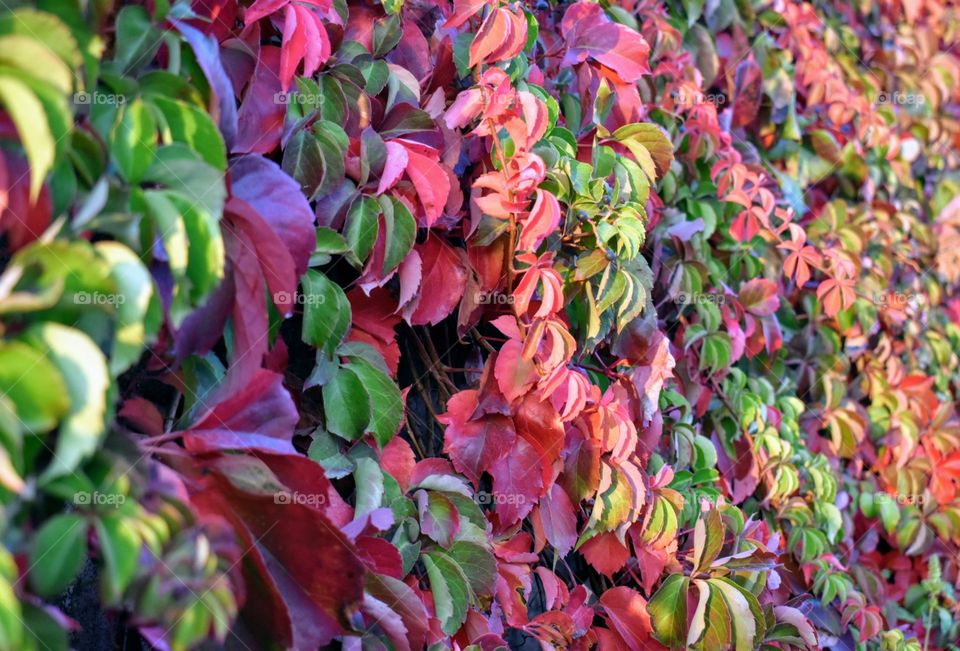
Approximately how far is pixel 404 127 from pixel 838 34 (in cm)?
167

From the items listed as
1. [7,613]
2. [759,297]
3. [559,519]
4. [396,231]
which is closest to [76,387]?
[7,613]

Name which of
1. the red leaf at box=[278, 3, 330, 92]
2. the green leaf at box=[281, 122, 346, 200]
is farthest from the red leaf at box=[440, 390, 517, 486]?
the red leaf at box=[278, 3, 330, 92]

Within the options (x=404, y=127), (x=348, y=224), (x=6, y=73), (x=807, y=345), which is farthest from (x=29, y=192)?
(x=807, y=345)

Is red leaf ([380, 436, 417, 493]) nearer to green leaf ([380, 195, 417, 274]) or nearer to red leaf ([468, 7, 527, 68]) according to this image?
green leaf ([380, 195, 417, 274])

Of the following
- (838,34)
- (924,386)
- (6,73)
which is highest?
(6,73)

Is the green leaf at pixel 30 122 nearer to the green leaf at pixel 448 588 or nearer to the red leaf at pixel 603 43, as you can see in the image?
the green leaf at pixel 448 588

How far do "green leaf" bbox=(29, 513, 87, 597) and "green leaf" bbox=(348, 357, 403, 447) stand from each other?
0.44 m

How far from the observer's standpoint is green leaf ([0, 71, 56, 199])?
0.51 metres

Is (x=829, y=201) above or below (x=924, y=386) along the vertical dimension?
above

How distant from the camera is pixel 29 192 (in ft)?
1.87

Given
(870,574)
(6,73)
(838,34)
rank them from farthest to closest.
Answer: (838,34)
(870,574)
(6,73)

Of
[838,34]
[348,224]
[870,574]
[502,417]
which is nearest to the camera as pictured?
[348,224]

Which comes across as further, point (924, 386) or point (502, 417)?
point (924, 386)

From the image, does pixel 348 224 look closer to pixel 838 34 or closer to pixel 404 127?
pixel 404 127
